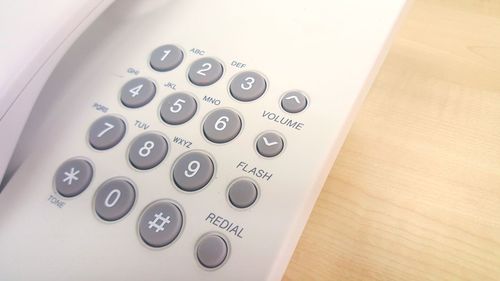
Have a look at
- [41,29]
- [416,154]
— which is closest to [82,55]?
[41,29]

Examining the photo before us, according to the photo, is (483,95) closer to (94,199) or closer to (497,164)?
(497,164)

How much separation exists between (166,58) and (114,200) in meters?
0.08

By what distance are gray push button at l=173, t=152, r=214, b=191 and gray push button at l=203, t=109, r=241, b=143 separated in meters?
0.01

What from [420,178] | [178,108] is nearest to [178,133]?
[178,108]

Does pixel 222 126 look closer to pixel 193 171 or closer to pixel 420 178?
pixel 193 171

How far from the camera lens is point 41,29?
20cm

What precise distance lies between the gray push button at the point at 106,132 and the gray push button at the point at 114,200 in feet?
0.07

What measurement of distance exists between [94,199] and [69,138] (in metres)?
0.04

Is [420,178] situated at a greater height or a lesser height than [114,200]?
greater

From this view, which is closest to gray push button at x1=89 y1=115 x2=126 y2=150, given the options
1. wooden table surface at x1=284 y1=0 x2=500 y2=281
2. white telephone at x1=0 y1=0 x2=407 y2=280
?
white telephone at x1=0 y1=0 x2=407 y2=280

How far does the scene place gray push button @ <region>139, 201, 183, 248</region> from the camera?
0.18 meters

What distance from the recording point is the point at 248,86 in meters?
0.21

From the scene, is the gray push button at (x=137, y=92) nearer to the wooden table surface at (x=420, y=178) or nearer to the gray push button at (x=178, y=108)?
the gray push button at (x=178, y=108)

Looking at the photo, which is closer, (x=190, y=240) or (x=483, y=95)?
(x=190, y=240)
